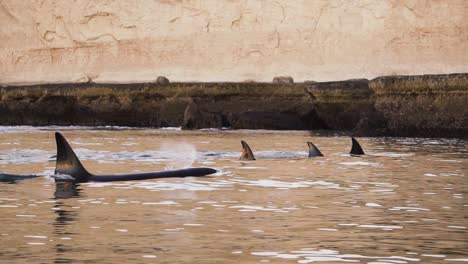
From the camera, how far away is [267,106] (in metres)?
47.4

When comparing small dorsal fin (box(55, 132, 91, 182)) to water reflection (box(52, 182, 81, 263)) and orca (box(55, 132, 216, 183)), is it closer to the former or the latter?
orca (box(55, 132, 216, 183))

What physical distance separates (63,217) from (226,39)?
5425cm

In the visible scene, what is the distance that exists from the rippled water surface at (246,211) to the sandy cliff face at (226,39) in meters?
37.9

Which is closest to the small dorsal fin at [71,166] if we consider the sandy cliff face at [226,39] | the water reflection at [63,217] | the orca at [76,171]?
the orca at [76,171]

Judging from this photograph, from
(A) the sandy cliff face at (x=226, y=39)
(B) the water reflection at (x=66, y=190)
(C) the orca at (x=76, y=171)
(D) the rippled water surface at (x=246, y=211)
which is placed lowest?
(D) the rippled water surface at (x=246, y=211)

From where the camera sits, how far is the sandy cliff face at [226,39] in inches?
2579

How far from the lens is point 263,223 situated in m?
14.4

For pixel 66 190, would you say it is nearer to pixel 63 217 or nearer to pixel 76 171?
pixel 76 171

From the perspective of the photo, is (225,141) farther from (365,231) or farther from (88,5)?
(88,5)

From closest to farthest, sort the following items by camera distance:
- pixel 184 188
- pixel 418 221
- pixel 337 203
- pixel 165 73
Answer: pixel 418 221
pixel 337 203
pixel 184 188
pixel 165 73

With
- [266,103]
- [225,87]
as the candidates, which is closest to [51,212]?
[266,103]

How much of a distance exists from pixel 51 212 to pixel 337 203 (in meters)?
3.83

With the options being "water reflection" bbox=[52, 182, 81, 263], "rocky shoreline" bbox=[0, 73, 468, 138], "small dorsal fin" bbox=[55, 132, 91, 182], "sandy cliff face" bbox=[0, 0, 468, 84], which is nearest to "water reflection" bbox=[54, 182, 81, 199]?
"water reflection" bbox=[52, 182, 81, 263]

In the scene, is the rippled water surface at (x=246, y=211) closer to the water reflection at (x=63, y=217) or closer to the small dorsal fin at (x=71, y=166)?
the water reflection at (x=63, y=217)
